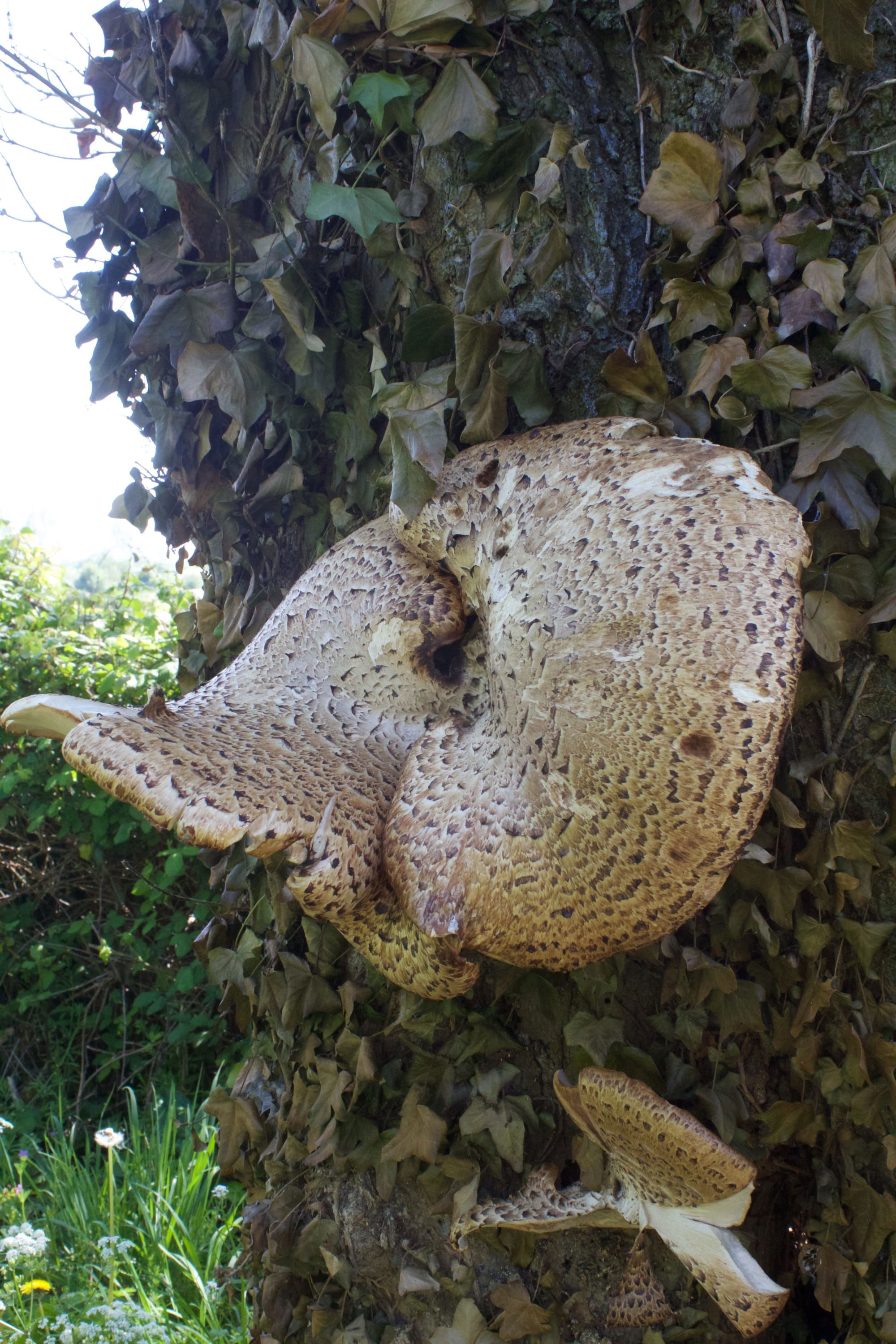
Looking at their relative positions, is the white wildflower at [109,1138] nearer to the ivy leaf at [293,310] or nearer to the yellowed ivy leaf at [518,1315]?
the yellowed ivy leaf at [518,1315]

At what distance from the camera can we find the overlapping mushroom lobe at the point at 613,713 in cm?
119

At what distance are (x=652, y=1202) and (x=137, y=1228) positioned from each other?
3202mm

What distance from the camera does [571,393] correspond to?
174 cm

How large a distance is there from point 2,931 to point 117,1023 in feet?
3.22

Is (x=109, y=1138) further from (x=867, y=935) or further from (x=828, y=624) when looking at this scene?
(x=828, y=624)

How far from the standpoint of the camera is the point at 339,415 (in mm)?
2045

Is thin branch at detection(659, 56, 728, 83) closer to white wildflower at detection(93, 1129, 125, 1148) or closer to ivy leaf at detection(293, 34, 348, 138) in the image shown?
ivy leaf at detection(293, 34, 348, 138)

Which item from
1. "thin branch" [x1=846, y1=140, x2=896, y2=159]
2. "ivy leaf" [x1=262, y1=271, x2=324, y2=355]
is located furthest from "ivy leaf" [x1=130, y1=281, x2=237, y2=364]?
"thin branch" [x1=846, y1=140, x2=896, y2=159]

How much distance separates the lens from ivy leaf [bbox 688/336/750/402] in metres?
1.52

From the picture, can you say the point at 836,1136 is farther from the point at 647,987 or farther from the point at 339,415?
the point at 339,415

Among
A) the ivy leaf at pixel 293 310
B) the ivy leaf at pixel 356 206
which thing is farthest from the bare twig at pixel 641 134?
the ivy leaf at pixel 293 310

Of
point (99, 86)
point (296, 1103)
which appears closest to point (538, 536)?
point (296, 1103)

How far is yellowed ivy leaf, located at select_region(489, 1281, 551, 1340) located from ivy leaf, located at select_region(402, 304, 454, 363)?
1882mm

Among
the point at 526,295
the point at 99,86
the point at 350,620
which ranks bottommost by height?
the point at 350,620
